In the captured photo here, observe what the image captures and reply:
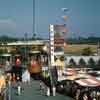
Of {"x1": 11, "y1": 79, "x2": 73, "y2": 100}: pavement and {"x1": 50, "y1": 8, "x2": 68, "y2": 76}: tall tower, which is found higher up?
{"x1": 50, "y1": 8, "x2": 68, "y2": 76}: tall tower

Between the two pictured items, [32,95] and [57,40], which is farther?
[57,40]

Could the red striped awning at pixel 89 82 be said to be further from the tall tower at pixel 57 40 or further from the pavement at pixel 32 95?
the tall tower at pixel 57 40

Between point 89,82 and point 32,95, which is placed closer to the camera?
point 89,82

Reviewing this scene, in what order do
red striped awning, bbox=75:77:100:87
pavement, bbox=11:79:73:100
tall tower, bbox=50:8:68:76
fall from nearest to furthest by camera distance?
1. red striped awning, bbox=75:77:100:87
2. pavement, bbox=11:79:73:100
3. tall tower, bbox=50:8:68:76

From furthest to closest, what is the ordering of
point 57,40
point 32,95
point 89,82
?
point 57,40, point 32,95, point 89,82

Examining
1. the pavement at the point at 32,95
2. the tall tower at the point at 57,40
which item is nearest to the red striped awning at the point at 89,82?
the pavement at the point at 32,95

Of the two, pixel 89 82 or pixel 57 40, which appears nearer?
pixel 89 82

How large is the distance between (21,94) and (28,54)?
80.8 feet

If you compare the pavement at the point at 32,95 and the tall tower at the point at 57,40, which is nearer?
the pavement at the point at 32,95

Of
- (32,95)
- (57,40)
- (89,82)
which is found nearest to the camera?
(89,82)

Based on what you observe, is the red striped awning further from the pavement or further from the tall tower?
the tall tower

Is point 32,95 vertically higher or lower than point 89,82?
lower

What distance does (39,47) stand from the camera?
56250 millimetres

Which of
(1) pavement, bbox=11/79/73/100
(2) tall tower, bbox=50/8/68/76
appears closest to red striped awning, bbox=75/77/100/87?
(1) pavement, bbox=11/79/73/100
